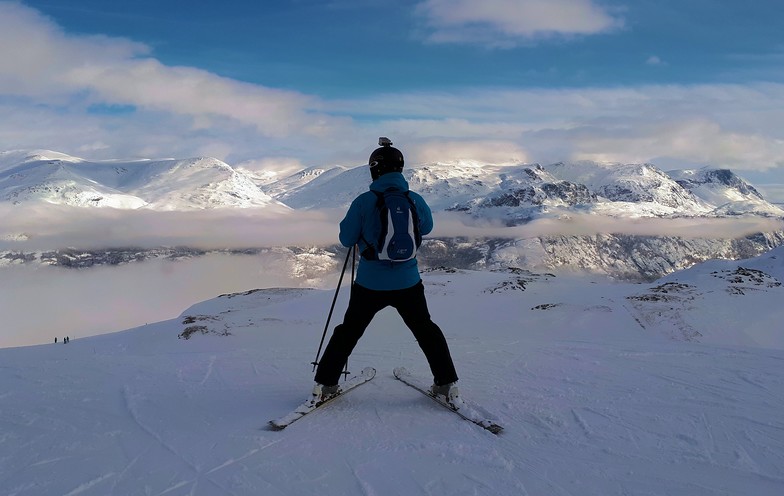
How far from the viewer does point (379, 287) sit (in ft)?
21.8

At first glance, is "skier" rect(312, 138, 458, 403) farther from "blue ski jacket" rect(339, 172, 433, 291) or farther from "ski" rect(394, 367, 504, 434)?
"ski" rect(394, 367, 504, 434)

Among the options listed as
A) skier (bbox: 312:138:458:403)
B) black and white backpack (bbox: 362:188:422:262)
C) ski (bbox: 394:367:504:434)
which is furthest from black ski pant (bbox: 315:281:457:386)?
black and white backpack (bbox: 362:188:422:262)

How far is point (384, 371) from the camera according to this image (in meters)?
9.24

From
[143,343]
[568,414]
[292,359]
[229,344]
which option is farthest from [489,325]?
[568,414]

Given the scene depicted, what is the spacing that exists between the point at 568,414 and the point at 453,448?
1889mm

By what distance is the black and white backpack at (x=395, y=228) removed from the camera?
6438mm

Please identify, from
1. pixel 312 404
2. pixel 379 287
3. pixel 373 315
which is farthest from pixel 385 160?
pixel 312 404

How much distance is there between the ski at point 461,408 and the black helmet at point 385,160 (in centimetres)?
292

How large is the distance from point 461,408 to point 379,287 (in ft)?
5.80

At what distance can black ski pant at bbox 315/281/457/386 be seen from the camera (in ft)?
22.0

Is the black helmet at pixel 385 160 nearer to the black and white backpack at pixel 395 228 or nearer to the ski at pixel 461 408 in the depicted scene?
the black and white backpack at pixel 395 228

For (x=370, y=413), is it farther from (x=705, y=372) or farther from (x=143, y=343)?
(x=143, y=343)

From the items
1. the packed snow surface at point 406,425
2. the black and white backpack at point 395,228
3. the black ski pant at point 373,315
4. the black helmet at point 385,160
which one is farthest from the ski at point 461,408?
the black helmet at point 385,160

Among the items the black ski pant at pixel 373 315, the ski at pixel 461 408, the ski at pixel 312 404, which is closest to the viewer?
the ski at pixel 461 408
